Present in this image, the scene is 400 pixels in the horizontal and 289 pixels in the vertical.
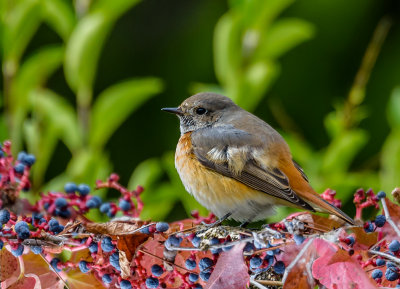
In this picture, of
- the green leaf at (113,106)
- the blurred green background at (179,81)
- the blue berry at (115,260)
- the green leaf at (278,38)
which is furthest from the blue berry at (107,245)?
the green leaf at (278,38)

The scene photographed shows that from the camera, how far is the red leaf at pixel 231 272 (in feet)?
3.65

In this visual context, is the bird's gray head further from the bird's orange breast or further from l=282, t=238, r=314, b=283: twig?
l=282, t=238, r=314, b=283: twig

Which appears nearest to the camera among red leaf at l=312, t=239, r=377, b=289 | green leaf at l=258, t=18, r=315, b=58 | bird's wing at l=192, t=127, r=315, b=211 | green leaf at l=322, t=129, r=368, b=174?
red leaf at l=312, t=239, r=377, b=289

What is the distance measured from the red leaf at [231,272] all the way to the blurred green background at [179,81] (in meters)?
1.12

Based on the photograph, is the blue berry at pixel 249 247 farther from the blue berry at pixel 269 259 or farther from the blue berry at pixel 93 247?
the blue berry at pixel 93 247

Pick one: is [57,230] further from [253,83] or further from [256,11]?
[256,11]

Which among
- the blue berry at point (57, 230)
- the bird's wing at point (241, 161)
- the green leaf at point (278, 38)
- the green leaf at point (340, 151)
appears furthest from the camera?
the green leaf at point (278, 38)

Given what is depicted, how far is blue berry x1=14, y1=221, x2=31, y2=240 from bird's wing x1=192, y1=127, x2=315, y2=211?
0.78 meters

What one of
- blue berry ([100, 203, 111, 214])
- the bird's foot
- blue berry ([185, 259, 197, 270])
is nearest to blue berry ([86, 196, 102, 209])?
blue berry ([100, 203, 111, 214])

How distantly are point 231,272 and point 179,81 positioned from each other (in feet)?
9.58

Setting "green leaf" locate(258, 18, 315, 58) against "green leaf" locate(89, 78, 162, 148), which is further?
"green leaf" locate(258, 18, 315, 58)

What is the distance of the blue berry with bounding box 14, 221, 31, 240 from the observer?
121cm

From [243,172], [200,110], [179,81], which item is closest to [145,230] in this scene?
[243,172]

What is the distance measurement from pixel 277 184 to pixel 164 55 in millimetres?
2418
